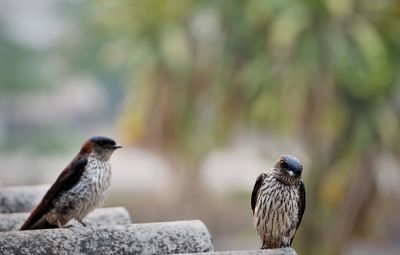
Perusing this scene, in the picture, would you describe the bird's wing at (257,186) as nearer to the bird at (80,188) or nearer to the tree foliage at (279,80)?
the bird at (80,188)

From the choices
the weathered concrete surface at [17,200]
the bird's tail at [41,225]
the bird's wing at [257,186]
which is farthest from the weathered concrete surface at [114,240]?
the weathered concrete surface at [17,200]

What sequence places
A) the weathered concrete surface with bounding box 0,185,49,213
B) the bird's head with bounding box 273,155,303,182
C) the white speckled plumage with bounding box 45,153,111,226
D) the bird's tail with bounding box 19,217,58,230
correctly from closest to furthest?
the bird's head with bounding box 273,155,303,182 → the bird's tail with bounding box 19,217,58,230 → the white speckled plumage with bounding box 45,153,111,226 → the weathered concrete surface with bounding box 0,185,49,213

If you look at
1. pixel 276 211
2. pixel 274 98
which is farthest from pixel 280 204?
pixel 274 98

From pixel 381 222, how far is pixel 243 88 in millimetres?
3804

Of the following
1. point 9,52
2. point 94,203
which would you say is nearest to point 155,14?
point 9,52

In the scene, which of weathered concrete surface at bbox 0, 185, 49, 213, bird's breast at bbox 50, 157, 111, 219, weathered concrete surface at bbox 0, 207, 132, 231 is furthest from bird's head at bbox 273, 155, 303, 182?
weathered concrete surface at bbox 0, 185, 49, 213

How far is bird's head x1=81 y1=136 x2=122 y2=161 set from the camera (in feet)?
18.3

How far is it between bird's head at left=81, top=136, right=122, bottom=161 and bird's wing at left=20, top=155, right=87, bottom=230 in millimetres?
59

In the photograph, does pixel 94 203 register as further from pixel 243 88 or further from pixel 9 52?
pixel 9 52

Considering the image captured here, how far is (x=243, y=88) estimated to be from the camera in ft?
76.0

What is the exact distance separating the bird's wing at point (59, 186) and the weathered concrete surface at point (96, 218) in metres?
0.14

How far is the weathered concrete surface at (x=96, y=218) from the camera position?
5164mm

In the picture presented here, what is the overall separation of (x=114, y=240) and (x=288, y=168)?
0.82 metres

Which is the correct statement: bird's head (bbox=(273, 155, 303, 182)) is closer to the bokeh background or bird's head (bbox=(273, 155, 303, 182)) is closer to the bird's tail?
the bird's tail
